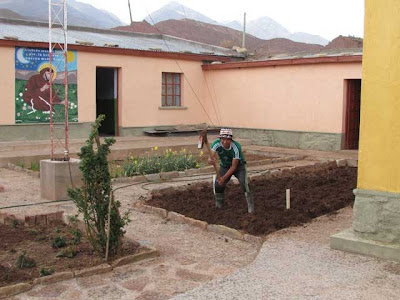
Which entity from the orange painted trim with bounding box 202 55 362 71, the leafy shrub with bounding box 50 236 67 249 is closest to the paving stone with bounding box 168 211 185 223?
the leafy shrub with bounding box 50 236 67 249

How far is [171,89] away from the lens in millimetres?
21047

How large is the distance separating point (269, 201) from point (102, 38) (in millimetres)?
14159

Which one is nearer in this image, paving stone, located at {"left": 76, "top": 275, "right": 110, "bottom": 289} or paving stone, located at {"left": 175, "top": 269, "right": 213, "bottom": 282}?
paving stone, located at {"left": 76, "top": 275, "right": 110, "bottom": 289}

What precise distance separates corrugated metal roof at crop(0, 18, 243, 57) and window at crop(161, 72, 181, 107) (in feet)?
3.52

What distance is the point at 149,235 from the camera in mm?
7113

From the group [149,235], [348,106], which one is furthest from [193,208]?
[348,106]

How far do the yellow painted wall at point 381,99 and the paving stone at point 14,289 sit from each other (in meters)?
3.88

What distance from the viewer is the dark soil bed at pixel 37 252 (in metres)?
5.39

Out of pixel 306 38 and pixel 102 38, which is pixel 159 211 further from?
pixel 306 38

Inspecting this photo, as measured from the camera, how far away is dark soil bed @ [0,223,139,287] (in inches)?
212

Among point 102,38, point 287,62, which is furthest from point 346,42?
point 102,38

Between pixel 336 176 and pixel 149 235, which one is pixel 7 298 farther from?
pixel 336 176

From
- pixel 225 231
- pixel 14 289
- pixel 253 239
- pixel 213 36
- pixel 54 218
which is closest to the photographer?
pixel 14 289

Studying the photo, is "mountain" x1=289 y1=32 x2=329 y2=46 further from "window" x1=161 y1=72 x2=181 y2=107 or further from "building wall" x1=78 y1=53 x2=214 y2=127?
"window" x1=161 y1=72 x2=181 y2=107
